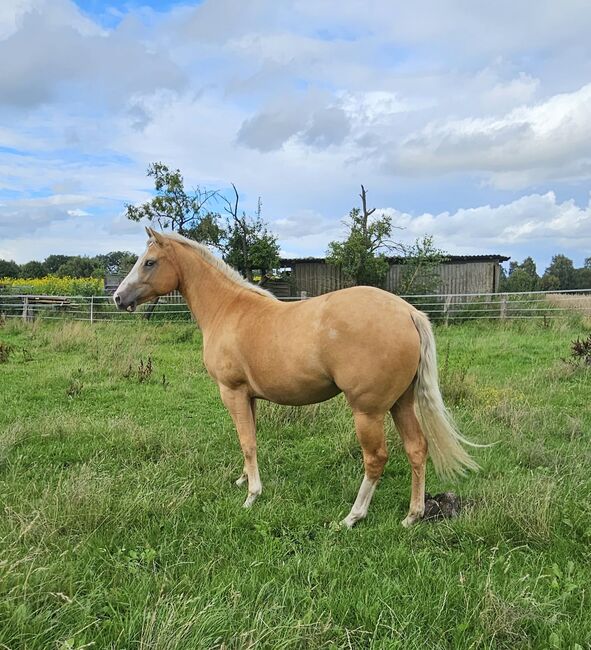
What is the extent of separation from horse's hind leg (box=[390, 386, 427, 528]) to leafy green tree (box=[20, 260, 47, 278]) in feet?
205

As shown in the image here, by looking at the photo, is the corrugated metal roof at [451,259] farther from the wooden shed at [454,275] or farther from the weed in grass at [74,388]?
the weed in grass at [74,388]

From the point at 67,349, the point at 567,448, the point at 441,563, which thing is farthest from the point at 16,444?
the point at 67,349

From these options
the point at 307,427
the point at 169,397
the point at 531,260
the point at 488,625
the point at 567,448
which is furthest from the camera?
the point at 531,260

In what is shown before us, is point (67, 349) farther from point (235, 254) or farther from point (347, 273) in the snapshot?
point (347, 273)

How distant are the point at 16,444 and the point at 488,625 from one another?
14.5 feet

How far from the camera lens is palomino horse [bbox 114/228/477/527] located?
328 cm

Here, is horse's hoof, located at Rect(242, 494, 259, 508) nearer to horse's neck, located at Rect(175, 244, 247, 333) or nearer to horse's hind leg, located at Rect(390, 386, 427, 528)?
horse's hind leg, located at Rect(390, 386, 427, 528)

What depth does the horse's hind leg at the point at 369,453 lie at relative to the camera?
3379 millimetres

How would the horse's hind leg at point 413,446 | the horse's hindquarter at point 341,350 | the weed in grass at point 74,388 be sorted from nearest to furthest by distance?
the horse's hindquarter at point 341,350, the horse's hind leg at point 413,446, the weed in grass at point 74,388

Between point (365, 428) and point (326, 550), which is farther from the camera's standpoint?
point (365, 428)

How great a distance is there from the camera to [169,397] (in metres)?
7.00

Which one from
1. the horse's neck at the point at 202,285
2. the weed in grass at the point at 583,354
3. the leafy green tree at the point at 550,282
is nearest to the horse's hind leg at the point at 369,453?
the horse's neck at the point at 202,285

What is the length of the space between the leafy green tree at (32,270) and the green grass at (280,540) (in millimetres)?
60105

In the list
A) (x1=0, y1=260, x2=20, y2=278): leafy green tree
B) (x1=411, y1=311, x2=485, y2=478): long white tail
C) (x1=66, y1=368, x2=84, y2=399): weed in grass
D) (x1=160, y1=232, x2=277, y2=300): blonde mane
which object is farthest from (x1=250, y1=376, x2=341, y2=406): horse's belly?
(x1=0, y1=260, x2=20, y2=278): leafy green tree
